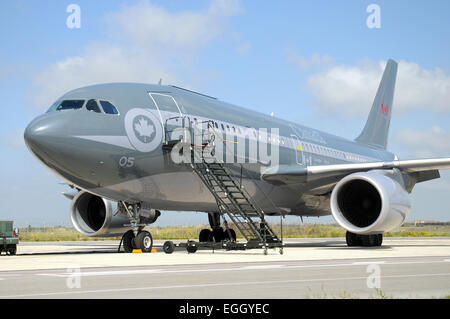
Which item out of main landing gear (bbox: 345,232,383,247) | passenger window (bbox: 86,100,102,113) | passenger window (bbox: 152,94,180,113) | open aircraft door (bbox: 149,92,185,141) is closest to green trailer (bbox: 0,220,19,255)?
passenger window (bbox: 86,100,102,113)

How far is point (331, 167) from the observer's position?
55.7ft

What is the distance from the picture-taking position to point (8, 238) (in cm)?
1612

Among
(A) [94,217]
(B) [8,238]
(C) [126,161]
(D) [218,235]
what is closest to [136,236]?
(C) [126,161]

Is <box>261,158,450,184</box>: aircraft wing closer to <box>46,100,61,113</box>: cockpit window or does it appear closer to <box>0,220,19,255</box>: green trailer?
<box>46,100,61,113</box>: cockpit window

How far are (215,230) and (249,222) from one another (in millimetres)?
4687

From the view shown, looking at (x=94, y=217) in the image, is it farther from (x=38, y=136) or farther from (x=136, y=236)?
(x=38, y=136)

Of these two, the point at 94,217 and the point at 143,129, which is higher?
the point at 143,129

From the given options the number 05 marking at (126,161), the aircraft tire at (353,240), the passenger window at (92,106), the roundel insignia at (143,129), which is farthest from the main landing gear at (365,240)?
the passenger window at (92,106)

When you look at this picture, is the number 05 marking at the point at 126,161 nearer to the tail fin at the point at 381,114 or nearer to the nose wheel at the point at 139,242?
the nose wheel at the point at 139,242

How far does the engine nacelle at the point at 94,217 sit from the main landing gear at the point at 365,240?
6.94 meters

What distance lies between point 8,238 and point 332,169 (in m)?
9.35

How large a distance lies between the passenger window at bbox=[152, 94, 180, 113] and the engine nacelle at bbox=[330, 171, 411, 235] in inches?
193

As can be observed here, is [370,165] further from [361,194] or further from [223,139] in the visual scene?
[223,139]
